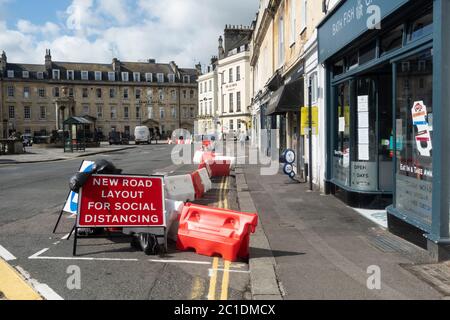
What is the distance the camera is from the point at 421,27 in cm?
612

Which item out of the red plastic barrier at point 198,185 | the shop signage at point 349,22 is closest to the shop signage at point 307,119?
the shop signage at point 349,22

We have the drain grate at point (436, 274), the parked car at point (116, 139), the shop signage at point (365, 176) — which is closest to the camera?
the drain grate at point (436, 274)

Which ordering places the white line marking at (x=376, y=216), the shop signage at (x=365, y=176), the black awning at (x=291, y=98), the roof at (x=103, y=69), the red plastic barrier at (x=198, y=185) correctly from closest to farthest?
1. the white line marking at (x=376, y=216)
2. the shop signage at (x=365, y=176)
3. the red plastic barrier at (x=198, y=185)
4. the black awning at (x=291, y=98)
5. the roof at (x=103, y=69)

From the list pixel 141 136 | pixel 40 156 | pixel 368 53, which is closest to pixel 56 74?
pixel 141 136

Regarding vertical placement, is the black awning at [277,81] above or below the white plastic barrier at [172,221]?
above

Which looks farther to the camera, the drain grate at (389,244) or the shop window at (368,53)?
the shop window at (368,53)

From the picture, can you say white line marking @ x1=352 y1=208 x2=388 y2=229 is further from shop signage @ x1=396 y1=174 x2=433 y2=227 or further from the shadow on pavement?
the shadow on pavement

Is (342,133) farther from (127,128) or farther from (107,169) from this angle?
(127,128)

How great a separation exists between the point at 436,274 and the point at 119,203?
13.6 ft

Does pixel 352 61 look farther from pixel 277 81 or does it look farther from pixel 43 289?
pixel 277 81

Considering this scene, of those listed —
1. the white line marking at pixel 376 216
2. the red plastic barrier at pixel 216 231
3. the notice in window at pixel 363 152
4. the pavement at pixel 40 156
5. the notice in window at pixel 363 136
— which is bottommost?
the white line marking at pixel 376 216

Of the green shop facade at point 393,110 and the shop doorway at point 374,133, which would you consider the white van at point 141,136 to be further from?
the shop doorway at point 374,133

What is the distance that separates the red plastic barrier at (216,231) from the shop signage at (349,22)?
372cm

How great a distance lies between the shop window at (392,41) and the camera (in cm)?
695
